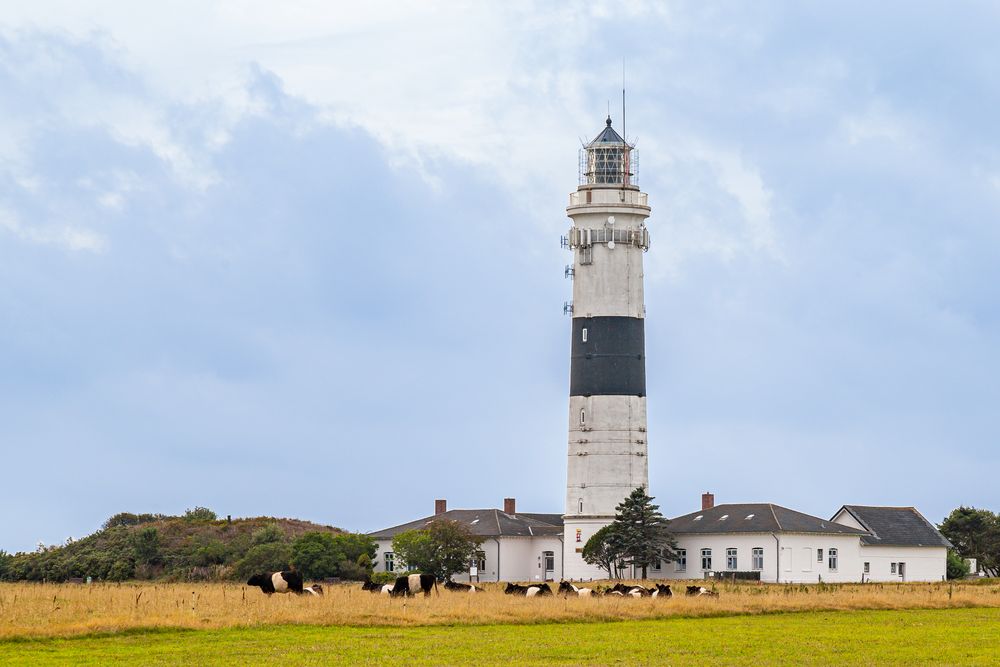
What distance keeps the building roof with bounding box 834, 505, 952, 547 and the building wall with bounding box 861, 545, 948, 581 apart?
0.88 ft

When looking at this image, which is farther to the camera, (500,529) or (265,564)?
Result: (500,529)

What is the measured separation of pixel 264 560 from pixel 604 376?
1597 cm

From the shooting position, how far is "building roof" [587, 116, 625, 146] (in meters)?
74.2

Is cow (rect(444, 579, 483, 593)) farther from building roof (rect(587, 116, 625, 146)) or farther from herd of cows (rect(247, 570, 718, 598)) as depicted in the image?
building roof (rect(587, 116, 625, 146))

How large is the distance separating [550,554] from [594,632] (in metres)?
43.0

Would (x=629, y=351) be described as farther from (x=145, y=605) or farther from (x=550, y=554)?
(x=145, y=605)

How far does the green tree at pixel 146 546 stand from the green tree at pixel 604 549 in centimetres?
1888

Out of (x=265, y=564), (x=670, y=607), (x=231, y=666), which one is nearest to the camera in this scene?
(x=231, y=666)

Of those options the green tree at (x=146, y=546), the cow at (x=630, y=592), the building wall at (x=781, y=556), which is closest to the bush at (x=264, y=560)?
the green tree at (x=146, y=546)

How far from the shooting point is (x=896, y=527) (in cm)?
7544

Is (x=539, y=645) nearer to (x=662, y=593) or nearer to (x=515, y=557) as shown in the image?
(x=662, y=593)

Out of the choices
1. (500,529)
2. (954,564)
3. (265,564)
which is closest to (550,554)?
(500,529)

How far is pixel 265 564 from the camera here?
220 feet

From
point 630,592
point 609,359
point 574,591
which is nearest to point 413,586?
point 574,591
